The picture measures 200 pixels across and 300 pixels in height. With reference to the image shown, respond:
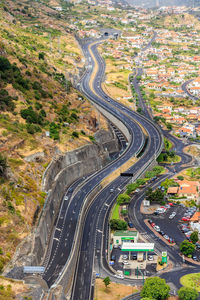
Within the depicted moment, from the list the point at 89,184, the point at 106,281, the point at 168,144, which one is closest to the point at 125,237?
the point at 106,281

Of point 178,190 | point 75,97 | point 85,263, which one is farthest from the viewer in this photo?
point 75,97

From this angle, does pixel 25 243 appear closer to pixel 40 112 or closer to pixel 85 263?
pixel 85 263

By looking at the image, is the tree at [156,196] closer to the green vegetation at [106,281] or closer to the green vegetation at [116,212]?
the green vegetation at [116,212]

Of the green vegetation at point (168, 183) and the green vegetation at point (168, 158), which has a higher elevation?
the green vegetation at point (168, 158)

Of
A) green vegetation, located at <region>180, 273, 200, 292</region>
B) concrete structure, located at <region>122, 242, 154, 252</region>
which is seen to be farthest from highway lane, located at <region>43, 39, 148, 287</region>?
green vegetation, located at <region>180, 273, 200, 292</region>

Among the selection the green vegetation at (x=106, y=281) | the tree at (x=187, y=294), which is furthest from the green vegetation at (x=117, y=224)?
the tree at (x=187, y=294)

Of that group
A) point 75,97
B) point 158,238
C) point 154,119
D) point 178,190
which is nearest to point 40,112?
point 75,97
